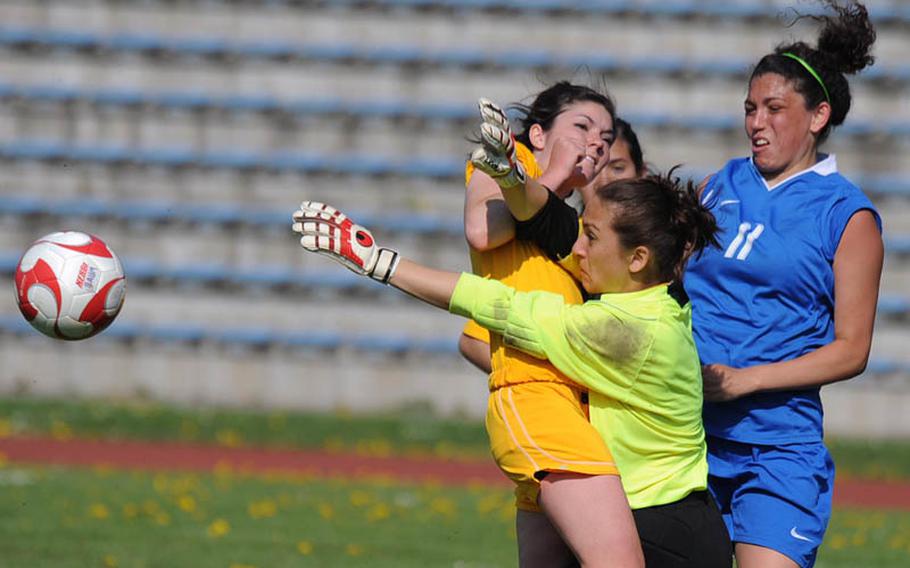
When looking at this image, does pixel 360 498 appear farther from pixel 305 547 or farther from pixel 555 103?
pixel 555 103

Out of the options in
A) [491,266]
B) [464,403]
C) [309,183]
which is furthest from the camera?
[309,183]

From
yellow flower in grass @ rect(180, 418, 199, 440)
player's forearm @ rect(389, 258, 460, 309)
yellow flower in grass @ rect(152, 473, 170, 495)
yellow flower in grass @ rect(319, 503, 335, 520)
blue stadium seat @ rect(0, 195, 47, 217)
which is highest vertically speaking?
blue stadium seat @ rect(0, 195, 47, 217)

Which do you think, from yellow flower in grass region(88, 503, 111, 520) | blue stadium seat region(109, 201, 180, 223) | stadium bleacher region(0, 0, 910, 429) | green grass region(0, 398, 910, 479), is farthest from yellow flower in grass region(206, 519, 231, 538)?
blue stadium seat region(109, 201, 180, 223)

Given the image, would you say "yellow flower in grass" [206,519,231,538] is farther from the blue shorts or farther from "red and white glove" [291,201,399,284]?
"red and white glove" [291,201,399,284]

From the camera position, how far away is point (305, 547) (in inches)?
306

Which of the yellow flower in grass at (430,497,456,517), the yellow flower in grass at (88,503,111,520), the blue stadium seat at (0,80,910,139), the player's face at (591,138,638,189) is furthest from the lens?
the blue stadium seat at (0,80,910,139)

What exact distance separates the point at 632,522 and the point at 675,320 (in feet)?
1.97

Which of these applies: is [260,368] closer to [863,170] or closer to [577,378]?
[863,170]

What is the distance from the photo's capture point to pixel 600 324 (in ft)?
12.7

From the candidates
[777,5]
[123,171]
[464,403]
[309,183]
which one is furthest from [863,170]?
[123,171]

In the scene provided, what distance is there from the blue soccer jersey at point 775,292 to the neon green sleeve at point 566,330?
2.13 ft

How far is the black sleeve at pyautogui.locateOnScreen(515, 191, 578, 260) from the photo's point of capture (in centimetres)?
399

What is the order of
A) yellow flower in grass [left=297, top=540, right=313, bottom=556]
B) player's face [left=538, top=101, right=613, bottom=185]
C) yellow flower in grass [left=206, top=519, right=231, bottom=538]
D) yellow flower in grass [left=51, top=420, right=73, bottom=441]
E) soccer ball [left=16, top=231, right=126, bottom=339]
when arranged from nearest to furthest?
player's face [left=538, top=101, right=613, bottom=185] < soccer ball [left=16, top=231, right=126, bottom=339] < yellow flower in grass [left=297, top=540, right=313, bottom=556] < yellow flower in grass [left=206, top=519, right=231, bottom=538] < yellow flower in grass [left=51, top=420, right=73, bottom=441]

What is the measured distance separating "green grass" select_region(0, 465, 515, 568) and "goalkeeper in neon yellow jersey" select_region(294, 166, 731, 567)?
3.60 meters
